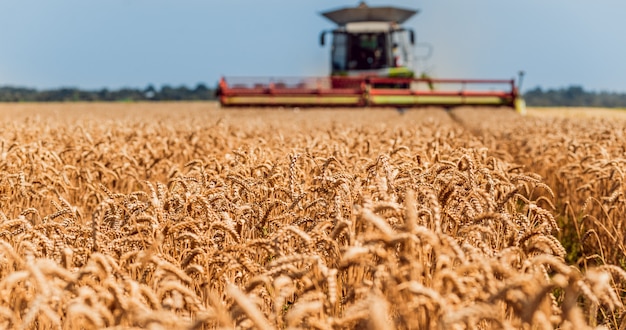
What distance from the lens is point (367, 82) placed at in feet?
82.7

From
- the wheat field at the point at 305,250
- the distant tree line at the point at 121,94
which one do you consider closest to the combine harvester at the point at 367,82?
the wheat field at the point at 305,250

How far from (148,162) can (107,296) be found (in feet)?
16.6

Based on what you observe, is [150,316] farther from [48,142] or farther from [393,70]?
[393,70]

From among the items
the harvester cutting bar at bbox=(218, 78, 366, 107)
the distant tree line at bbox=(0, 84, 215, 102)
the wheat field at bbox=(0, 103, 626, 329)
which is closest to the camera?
the wheat field at bbox=(0, 103, 626, 329)

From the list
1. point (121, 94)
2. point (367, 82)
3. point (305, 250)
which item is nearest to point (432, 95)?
point (367, 82)

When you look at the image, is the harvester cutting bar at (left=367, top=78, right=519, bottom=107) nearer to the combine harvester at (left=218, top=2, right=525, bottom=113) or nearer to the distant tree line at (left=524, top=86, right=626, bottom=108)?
the combine harvester at (left=218, top=2, right=525, bottom=113)

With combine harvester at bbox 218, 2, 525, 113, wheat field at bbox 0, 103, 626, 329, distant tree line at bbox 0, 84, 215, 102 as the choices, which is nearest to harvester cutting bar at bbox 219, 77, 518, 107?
combine harvester at bbox 218, 2, 525, 113

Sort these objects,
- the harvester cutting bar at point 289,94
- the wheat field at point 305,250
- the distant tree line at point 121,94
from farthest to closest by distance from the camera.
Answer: the distant tree line at point 121,94, the harvester cutting bar at point 289,94, the wheat field at point 305,250

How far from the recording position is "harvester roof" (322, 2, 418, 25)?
2535 centimetres

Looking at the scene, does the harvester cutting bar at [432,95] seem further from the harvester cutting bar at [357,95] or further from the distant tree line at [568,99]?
the distant tree line at [568,99]

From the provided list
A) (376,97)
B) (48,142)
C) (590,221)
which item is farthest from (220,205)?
(376,97)

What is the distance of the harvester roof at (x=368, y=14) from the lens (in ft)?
83.2

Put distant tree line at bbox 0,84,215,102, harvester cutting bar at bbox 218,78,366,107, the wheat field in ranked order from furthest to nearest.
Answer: distant tree line at bbox 0,84,215,102 < harvester cutting bar at bbox 218,78,366,107 < the wheat field

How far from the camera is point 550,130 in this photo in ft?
39.3
